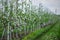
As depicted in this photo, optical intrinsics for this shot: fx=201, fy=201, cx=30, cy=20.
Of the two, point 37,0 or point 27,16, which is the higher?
point 37,0

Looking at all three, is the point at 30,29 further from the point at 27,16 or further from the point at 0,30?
the point at 0,30

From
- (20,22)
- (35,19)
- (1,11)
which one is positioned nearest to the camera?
(1,11)

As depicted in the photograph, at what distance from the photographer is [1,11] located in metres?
4.73

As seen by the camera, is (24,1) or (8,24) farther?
(24,1)

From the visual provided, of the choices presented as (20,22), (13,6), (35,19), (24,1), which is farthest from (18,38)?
(35,19)

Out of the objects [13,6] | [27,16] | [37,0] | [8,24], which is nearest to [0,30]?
[8,24]

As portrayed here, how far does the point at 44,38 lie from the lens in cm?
540

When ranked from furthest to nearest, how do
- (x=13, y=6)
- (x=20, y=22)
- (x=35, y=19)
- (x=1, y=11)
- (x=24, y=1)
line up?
(x=35, y=19) < (x=24, y=1) < (x=20, y=22) < (x=13, y=6) < (x=1, y=11)

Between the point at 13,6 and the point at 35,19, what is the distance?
2132 mm

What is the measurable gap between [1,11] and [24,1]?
1654 millimetres

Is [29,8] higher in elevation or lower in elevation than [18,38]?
higher

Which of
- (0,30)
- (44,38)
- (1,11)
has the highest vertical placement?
(1,11)

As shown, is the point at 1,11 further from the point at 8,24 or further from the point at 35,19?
the point at 35,19

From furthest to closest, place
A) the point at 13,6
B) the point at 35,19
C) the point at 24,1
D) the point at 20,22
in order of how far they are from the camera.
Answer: the point at 35,19, the point at 24,1, the point at 20,22, the point at 13,6
